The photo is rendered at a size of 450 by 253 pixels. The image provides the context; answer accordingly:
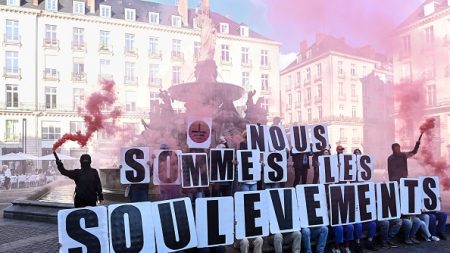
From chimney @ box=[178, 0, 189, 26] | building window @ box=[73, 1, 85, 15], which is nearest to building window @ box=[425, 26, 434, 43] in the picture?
chimney @ box=[178, 0, 189, 26]

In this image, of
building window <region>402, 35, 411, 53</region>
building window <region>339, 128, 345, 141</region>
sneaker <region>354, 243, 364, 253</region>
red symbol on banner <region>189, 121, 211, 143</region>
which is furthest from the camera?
building window <region>339, 128, 345, 141</region>

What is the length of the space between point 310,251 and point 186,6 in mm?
45116

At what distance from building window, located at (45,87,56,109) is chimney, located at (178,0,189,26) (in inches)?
638

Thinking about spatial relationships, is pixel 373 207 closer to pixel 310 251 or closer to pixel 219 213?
pixel 310 251

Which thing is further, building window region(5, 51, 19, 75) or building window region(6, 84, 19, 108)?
building window region(5, 51, 19, 75)

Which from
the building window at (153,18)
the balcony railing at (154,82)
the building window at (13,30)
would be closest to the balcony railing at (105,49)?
the balcony railing at (154,82)

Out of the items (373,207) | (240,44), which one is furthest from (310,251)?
(240,44)

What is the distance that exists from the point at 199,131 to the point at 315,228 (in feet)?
11.9

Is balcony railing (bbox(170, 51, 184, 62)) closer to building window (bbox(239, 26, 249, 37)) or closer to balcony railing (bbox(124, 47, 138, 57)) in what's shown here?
balcony railing (bbox(124, 47, 138, 57))

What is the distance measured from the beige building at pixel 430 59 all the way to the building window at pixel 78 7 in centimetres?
3990

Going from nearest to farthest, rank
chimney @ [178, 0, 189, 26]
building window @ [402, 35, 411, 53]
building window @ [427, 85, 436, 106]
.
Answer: building window @ [402, 35, 411, 53]
building window @ [427, 85, 436, 106]
chimney @ [178, 0, 189, 26]

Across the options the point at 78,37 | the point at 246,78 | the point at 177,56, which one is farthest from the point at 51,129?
the point at 246,78

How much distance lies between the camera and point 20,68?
4731 cm

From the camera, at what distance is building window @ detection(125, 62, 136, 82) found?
46781mm
